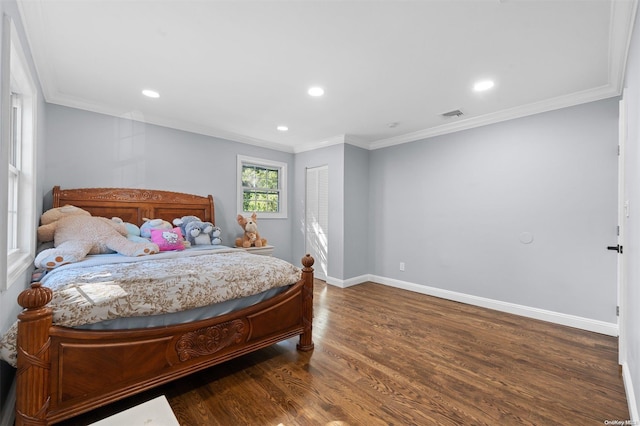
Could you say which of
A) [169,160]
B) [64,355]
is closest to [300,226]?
[169,160]

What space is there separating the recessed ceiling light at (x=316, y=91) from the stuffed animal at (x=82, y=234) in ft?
A: 7.30

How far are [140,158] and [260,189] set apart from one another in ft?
5.98

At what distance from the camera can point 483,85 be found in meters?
2.71

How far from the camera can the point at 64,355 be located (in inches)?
54.1

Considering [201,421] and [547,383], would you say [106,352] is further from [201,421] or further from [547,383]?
[547,383]

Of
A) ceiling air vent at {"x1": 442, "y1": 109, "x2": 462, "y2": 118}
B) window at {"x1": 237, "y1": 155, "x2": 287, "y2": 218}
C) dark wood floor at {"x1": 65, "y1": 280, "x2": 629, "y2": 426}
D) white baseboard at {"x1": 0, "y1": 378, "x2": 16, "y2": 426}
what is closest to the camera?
white baseboard at {"x1": 0, "y1": 378, "x2": 16, "y2": 426}

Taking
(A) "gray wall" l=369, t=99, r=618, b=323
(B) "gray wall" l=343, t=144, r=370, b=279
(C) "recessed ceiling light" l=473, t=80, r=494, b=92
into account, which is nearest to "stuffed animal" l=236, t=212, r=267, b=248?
(B) "gray wall" l=343, t=144, r=370, b=279

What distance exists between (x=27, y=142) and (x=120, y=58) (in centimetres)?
99

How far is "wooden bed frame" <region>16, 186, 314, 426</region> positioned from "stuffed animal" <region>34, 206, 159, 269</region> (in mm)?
1299

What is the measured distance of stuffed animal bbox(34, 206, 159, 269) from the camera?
2.54m

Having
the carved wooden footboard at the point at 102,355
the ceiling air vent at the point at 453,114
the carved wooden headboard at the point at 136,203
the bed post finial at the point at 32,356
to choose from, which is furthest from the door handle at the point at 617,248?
the carved wooden headboard at the point at 136,203

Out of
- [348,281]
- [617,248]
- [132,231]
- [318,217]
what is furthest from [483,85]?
[132,231]

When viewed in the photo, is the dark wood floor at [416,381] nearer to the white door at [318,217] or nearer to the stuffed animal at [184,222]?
the white door at [318,217]

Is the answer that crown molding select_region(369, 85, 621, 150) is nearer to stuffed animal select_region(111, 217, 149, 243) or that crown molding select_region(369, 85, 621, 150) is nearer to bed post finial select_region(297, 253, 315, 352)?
bed post finial select_region(297, 253, 315, 352)
